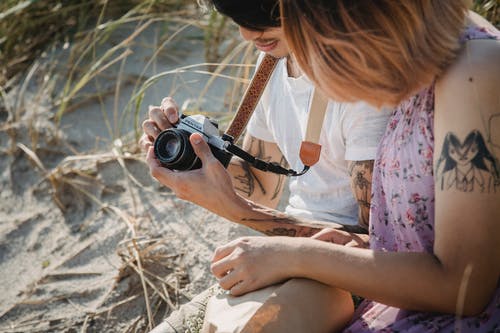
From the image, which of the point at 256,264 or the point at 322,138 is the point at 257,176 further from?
the point at 256,264

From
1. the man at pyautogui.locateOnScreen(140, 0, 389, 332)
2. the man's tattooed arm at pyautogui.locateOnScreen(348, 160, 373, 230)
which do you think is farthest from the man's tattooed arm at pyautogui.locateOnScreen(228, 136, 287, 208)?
the man's tattooed arm at pyautogui.locateOnScreen(348, 160, 373, 230)

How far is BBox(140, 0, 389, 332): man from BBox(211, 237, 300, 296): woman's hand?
0.20 m

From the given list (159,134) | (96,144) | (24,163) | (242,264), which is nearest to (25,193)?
(24,163)

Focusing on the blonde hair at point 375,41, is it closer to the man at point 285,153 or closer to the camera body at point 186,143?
the man at point 285,153

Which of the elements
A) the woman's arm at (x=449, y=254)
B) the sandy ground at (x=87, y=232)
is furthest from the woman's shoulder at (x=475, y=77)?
the sandy ground at (x=87, y=232)

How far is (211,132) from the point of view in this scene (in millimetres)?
1636

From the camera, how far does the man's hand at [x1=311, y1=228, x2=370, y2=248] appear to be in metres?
1.47

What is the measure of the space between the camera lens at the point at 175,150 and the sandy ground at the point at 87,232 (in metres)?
0.68

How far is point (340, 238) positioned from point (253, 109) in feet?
1.66

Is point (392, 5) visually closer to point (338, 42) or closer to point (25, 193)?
point (338, 42)

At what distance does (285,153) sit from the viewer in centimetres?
180

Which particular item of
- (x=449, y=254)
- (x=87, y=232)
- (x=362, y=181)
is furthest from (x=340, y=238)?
(x=87, y=232)

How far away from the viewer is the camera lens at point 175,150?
1.57 metres

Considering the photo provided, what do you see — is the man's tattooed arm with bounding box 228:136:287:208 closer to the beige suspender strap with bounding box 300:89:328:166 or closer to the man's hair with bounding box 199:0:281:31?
the beige suspender strap with bounding box 300:89:328:166
